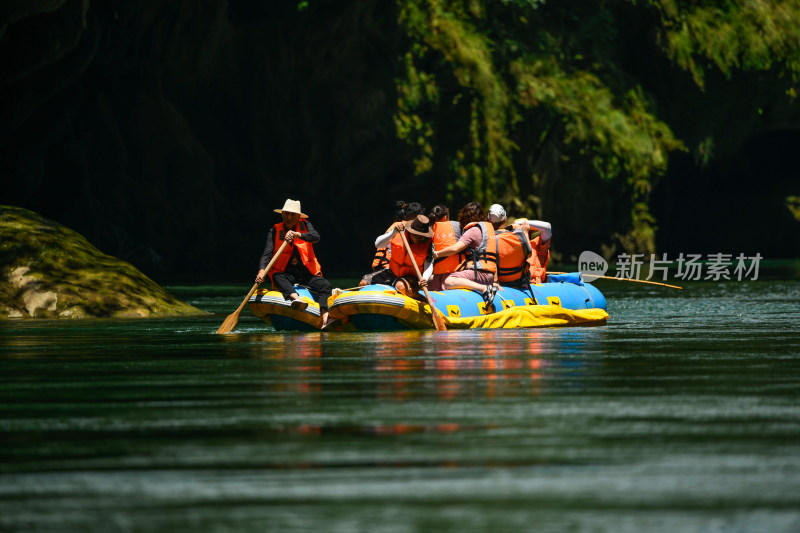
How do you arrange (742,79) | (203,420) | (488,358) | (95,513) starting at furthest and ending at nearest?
(742,79) < (488,358) < (203,420) < (95,513)

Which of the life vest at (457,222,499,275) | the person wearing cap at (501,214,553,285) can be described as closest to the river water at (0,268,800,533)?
the life vest at (457,222,499,275)

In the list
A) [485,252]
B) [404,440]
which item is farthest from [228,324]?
[404,440]

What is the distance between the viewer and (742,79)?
135ft

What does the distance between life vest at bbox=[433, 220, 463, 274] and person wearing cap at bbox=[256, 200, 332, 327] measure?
1334 mm

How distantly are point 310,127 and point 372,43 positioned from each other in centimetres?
318

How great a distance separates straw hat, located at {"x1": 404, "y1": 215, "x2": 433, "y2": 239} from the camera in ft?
47.1

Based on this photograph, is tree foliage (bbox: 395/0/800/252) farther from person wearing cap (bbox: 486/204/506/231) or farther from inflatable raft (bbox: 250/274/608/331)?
person wearing cap (bbox: 486/204/506/231)

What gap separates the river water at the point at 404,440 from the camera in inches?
166

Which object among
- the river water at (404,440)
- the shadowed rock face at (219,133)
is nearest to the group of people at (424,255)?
the river water at (404,440)

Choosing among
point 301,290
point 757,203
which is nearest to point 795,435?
point 301,290

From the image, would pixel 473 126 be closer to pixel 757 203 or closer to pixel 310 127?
pixel 310 127

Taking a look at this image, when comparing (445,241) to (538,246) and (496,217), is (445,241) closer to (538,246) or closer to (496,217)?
(496,217)

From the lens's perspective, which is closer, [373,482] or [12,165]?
[373,482]

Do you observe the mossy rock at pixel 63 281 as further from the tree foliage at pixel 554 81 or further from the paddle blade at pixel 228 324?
the tree foliage at pixel 554 81
